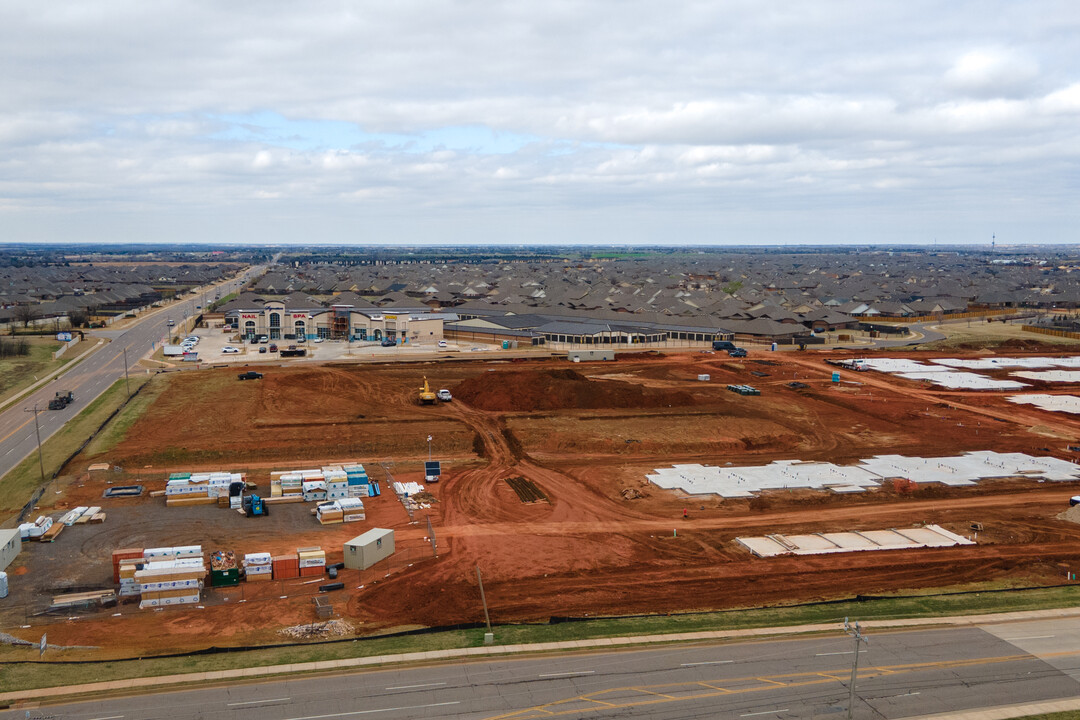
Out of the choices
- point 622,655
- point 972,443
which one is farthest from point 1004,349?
point 622,655

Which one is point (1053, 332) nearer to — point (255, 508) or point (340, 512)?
point (340, 512)

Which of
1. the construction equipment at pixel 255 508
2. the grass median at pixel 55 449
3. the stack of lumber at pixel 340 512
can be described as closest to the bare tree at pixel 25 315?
the grass median at pixel 55 449

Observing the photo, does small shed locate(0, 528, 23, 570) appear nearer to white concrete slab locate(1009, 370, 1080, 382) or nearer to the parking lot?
the parking lot

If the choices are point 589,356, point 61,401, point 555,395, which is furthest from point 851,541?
point 61,401

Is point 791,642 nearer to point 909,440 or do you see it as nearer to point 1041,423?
point 909,440

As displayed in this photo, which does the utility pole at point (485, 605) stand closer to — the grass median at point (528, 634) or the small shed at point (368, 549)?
the grass median at point (528, 634)
